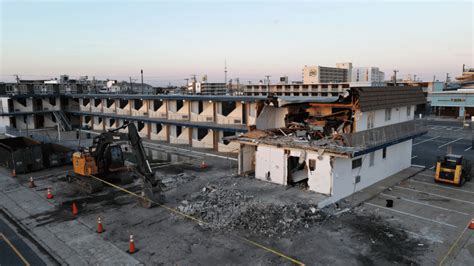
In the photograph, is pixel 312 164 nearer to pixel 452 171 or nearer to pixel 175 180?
pixel 175 180

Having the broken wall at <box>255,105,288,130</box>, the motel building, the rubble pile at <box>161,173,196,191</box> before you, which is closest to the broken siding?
the motel building

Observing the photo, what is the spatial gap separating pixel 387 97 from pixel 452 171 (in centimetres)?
652

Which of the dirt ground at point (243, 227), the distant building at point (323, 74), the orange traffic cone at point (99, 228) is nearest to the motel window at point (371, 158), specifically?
the dirt ground at point (243, 227)

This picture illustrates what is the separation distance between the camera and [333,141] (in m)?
20.6

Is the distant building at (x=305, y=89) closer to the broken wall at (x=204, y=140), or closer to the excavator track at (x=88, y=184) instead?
the broken wall at (x=204, y=140)

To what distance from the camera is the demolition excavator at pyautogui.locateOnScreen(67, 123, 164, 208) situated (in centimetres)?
1889

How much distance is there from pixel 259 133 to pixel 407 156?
42.5 ft

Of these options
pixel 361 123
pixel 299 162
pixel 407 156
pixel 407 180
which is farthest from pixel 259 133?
pixel 407 156

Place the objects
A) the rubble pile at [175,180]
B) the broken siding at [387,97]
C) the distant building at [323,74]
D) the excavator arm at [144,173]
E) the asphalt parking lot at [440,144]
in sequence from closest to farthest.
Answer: the excavator arm at [144,173], the broken siding at [387,97], the rubble pile at [175,180], the asphalt parking lot at [440,144], the distant building at [323,74]

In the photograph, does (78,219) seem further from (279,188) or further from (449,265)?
(449,265)

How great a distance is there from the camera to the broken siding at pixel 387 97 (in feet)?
69.7

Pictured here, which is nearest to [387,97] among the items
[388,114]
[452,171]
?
[388,114]

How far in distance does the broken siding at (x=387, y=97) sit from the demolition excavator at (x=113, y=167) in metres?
13.6

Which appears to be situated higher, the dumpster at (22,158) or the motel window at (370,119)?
the motel window at (370,119)
